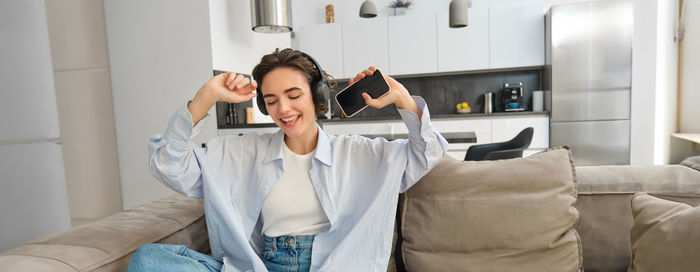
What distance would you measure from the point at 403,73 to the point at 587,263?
3417mm

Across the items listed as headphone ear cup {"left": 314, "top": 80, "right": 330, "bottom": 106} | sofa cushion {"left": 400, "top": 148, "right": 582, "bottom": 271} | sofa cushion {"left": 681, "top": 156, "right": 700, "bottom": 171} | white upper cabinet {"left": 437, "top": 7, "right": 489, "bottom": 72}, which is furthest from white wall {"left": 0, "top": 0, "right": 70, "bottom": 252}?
white upper cabinet {"left": 437, "top": 7, "right": 489, "bottom": 72}

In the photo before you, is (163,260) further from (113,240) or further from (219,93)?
(219,93)

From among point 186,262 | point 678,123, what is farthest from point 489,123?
point 186,262

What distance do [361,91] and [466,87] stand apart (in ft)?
12.5

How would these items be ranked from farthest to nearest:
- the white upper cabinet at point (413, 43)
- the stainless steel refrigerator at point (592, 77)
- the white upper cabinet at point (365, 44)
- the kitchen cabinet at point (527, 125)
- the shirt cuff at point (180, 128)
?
the white upper cabinet at point (365, 44) < the white upper cabinet at point (413, 43) < the kitchen cabinet at point (527, 125) < the stainless steel refrigerator at point (592, 77) < the shirt cuff at point (180, 128)

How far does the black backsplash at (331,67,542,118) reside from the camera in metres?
4.54

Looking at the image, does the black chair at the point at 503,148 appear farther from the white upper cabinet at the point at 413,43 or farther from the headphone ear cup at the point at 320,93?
the white upper cabinet at the point at 413,43

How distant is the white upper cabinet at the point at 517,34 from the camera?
4.14 m

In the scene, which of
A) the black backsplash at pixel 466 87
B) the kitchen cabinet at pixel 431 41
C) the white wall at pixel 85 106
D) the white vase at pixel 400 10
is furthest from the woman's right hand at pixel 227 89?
the white vase at pixel 400 10

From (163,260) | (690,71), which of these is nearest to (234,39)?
(163,260)

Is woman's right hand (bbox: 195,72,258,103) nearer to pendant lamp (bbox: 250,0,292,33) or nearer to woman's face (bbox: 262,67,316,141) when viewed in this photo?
woman's face (bbox: 262,67,316,141)

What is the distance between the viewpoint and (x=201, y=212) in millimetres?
1427

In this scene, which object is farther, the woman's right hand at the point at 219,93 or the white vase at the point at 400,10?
the white vase at the point at 400,10

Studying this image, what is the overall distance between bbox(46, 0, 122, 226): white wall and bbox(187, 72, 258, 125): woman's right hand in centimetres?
268
